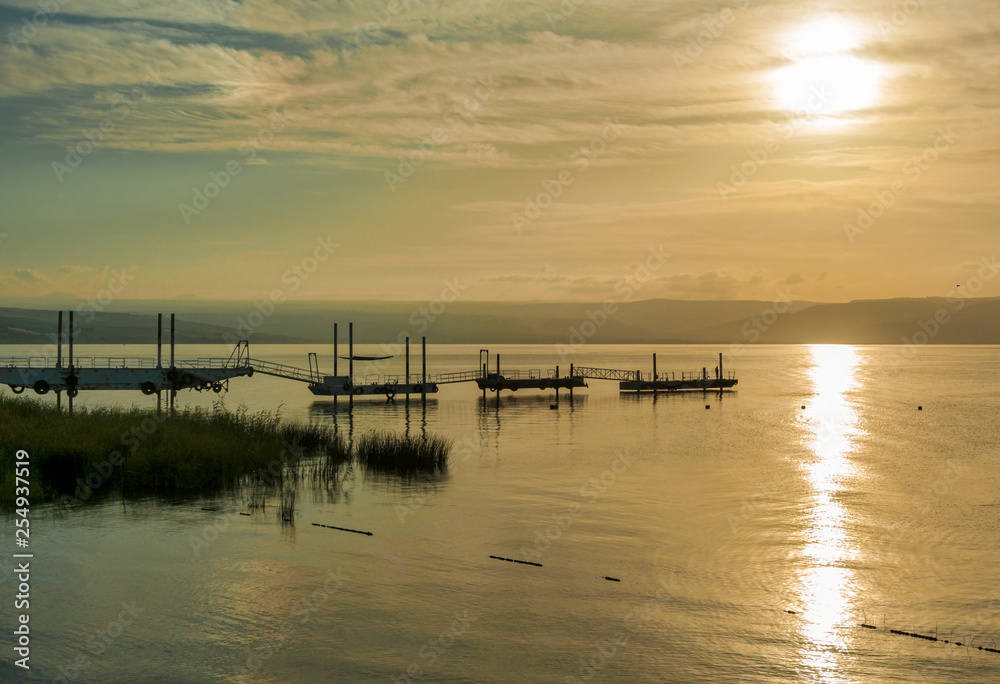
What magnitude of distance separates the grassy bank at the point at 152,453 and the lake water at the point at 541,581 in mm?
1757

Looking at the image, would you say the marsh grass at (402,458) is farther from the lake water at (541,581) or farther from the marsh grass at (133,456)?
the marsh grass at (133,456)

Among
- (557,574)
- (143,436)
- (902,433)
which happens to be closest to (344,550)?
(557,574)

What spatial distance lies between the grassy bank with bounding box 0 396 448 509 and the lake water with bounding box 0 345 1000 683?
176 centimetres

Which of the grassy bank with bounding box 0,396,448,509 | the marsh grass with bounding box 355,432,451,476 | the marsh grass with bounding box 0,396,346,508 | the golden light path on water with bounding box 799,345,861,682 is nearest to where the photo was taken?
the golden light path on water with bounding box 799,345,861,682

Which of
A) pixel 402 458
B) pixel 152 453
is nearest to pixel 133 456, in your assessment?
pixel 152 453

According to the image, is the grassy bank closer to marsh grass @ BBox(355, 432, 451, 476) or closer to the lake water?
marsh grass @ BBox(355, 432, 451, 476)

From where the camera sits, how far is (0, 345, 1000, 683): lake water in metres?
13.7

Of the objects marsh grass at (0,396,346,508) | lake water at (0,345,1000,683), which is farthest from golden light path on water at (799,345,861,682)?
marsh grass at (0,396,346,508)

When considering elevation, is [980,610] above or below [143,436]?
below

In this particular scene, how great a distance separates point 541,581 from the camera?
18.4 metres

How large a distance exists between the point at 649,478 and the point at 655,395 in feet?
183

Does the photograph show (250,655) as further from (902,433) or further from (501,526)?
(902,433)

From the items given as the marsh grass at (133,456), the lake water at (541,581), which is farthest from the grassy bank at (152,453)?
the lake water at (541,581)

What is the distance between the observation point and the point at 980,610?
16906 mm
